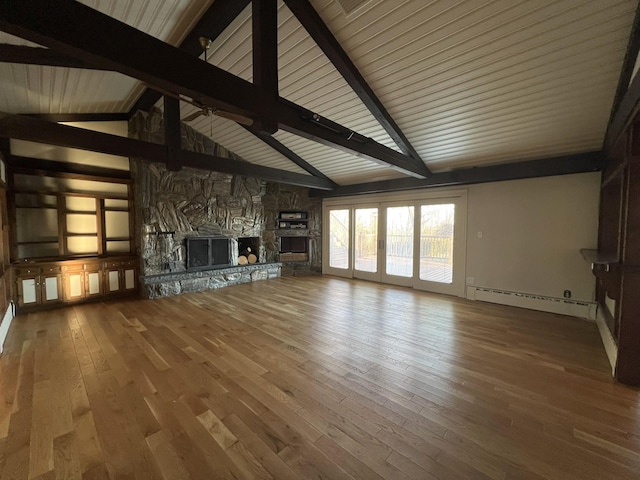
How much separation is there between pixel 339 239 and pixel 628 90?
578 cm

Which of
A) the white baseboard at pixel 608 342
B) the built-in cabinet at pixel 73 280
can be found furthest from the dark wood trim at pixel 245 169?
the white baseboard at pixel 608 342

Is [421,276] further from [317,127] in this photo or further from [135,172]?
[135,172]

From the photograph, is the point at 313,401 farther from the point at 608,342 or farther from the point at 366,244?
the point at 366,244

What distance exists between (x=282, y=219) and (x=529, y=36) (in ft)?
19.8

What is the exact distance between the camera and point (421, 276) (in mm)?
5832

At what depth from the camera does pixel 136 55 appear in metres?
1.69

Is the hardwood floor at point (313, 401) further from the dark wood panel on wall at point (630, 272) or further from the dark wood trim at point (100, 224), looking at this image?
the dark wood trim at point (100, 224)

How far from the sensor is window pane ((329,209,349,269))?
24.0 ft

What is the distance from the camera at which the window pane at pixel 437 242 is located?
542 cm

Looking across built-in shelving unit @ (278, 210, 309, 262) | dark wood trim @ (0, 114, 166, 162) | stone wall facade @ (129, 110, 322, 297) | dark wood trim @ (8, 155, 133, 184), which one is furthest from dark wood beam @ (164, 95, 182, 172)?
built-in shelving unit @ (278, 210, 309, 262)

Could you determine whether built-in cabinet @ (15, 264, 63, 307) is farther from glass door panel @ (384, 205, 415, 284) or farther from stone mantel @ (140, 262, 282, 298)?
glass door panel @ (384, 205, 415, 284)

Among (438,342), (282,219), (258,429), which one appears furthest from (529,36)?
(282,219)

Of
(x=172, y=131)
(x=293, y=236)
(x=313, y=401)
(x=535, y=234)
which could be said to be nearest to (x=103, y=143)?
(x=172, y=131)

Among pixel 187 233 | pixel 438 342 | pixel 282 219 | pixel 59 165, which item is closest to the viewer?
pixel 438 342
